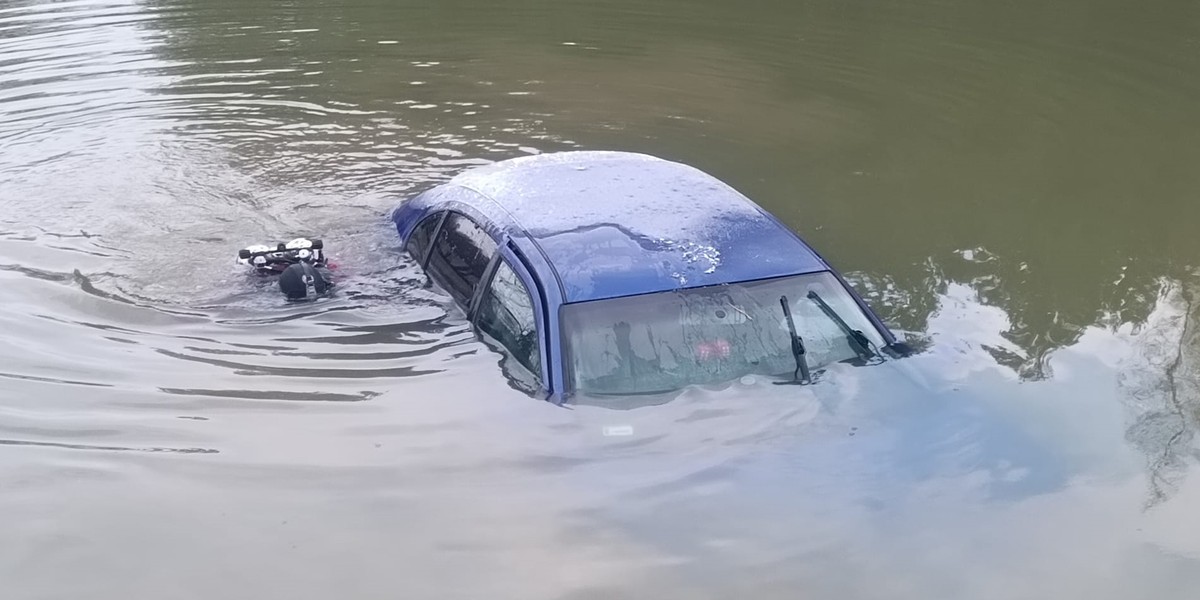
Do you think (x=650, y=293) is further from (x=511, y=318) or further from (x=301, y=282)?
(x=301, y=282)

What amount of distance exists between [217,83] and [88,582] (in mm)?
9529

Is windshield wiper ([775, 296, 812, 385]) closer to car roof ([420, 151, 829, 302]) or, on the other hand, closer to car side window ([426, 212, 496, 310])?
car roof ([420, 151, 829, 302])

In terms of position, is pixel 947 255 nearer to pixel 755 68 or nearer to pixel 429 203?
pixel 429 203

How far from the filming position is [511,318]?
18.1ft

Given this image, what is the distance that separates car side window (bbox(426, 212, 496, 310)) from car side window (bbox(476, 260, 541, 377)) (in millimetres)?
177

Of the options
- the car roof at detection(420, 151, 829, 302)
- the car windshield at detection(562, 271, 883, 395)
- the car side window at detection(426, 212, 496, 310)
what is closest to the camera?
the car windshield at detection(562, 271, 883, 395)

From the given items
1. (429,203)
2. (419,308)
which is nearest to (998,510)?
(419,308)

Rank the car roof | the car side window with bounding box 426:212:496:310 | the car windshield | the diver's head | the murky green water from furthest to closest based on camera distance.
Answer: the diver's head, the car side window with bounding box 426:212:496:310, the car roof, the car windshield, the murky green water

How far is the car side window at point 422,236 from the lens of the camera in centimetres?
676

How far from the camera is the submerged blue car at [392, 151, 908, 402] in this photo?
501cm

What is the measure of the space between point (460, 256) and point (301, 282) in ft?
3.74

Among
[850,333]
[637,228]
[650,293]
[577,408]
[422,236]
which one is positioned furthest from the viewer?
[422,236]

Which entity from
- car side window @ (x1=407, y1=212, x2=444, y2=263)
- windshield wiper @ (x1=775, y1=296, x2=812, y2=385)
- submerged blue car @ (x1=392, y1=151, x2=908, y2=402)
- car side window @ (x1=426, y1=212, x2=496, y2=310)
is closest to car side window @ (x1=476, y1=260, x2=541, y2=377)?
submerged blue car @ (x1=392, y1=151, x2=908, y2=402)

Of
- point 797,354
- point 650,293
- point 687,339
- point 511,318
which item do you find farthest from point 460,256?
point 797,354
